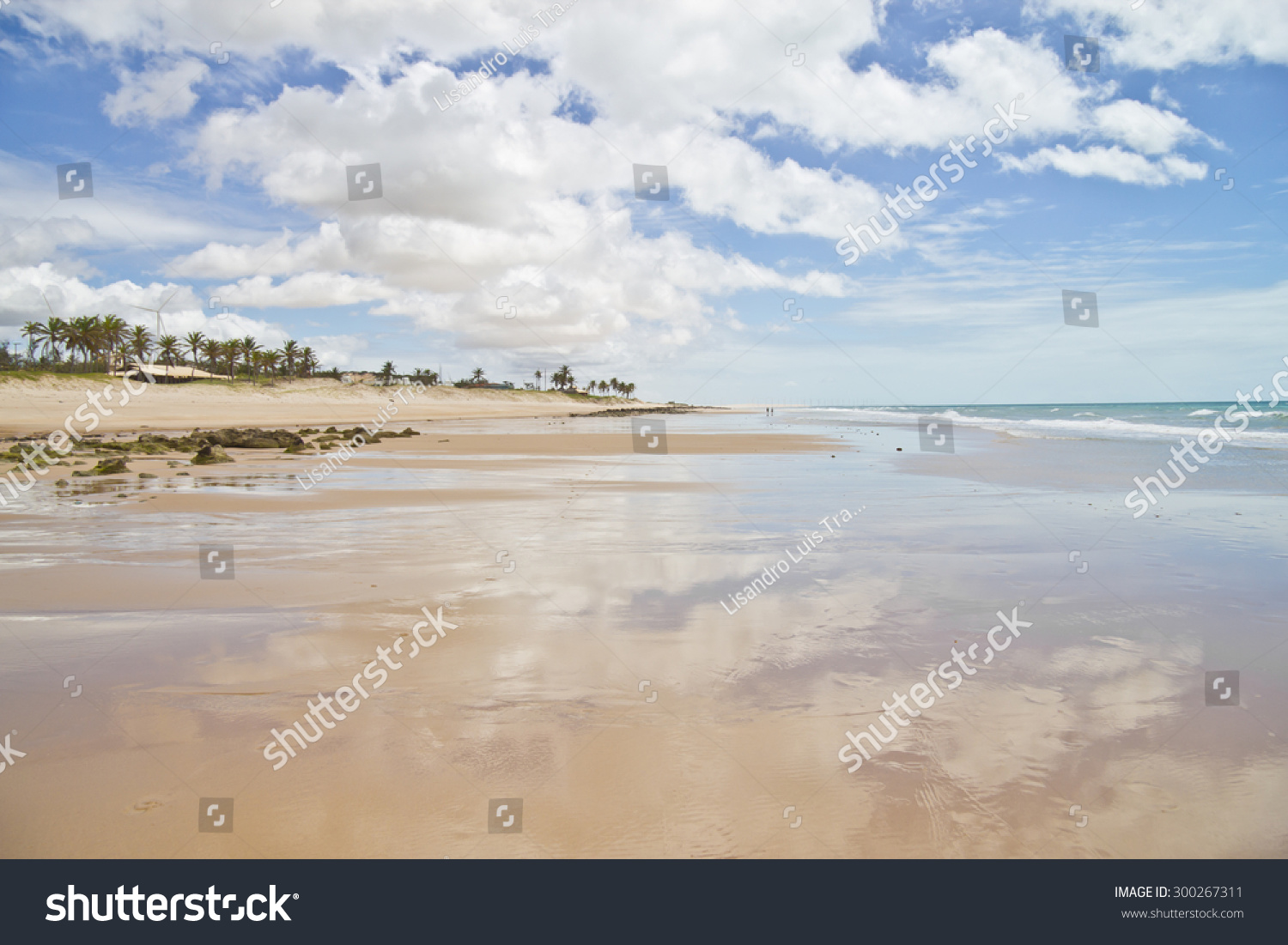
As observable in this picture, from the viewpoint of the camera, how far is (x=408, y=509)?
1262cm

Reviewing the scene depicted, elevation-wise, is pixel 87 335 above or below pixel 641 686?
above

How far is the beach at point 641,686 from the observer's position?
3.33m

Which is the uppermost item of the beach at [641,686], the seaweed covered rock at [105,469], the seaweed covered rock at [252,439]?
the seaweed covered rock at [252,439]

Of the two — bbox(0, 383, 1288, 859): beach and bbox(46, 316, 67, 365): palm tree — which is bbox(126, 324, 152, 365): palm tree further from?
bbox(0, 383, 1288, 859): beach

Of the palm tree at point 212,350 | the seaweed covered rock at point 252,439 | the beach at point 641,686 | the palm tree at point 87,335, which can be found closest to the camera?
the beach at point 641,686

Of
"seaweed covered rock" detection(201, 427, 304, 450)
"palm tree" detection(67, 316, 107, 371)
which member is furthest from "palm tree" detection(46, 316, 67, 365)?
"seaweed covered rock" detection(201, 427, 304, 450)

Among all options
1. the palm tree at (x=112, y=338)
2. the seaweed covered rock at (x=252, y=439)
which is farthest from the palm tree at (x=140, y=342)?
the seaweed covered rock at (x=252, y=439)

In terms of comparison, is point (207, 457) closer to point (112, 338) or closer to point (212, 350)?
point (112, 338)

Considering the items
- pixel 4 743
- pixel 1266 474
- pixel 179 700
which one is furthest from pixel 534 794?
pixel 1266 474

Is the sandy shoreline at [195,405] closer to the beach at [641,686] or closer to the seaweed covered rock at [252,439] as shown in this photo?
the seaweed covered rock at [252,439]

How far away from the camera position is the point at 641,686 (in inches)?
191

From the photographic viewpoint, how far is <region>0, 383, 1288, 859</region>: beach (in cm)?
333

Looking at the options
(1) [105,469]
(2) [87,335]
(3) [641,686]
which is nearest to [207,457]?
(1) [105,469]

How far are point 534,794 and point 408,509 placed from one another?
9.85 m
